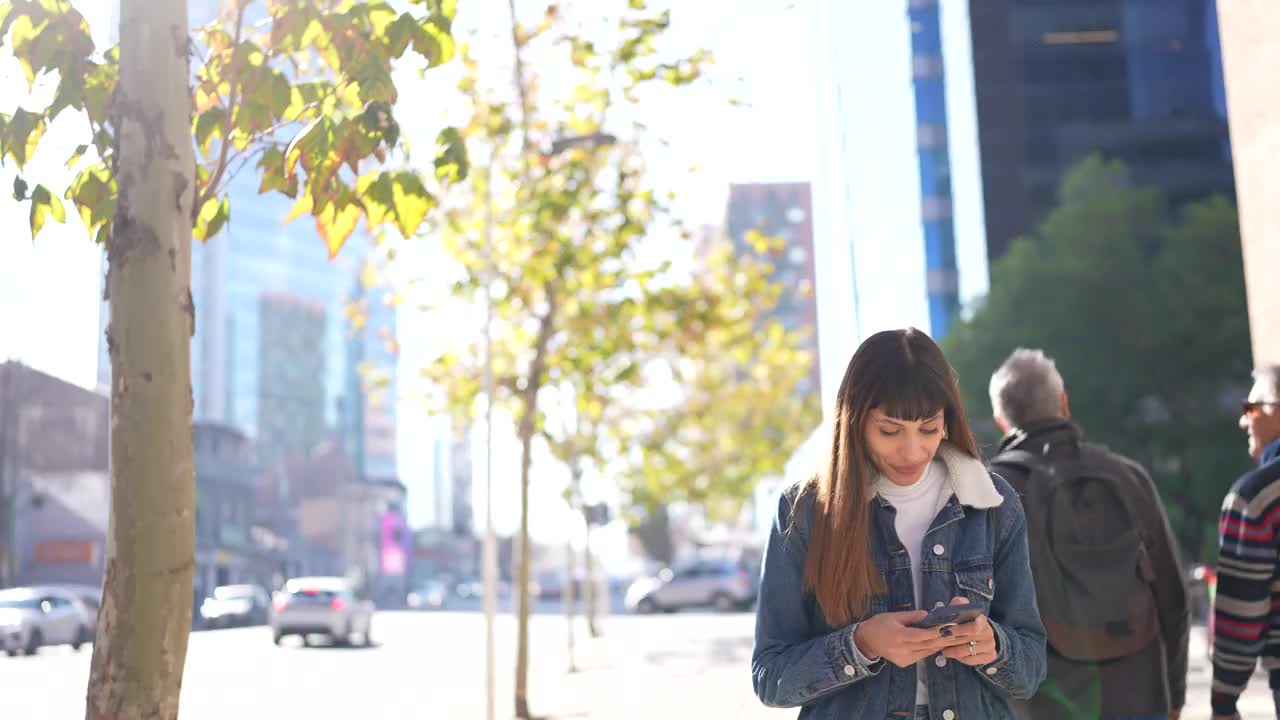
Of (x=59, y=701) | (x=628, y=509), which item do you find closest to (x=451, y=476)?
(x=628, y=509)

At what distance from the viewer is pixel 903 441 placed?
10.2ft

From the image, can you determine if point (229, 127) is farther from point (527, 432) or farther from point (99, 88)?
point (527, 432)

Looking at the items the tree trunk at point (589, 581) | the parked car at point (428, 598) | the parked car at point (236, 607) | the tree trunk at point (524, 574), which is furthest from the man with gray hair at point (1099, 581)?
the parked car at point (428, 598)

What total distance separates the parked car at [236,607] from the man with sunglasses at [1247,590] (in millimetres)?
46296

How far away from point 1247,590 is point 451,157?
318 cm

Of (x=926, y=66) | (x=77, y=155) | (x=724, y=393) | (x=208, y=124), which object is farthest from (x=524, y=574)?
(x=724, y=393)

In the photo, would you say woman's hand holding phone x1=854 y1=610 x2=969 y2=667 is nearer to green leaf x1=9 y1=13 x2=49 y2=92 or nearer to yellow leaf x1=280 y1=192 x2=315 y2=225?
yellow leaf x1=280 y1=192 x2=315 y2=225

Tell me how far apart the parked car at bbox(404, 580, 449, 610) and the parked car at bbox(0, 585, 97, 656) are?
2074 inches

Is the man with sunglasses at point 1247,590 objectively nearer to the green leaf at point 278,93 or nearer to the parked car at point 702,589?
the green leaf at point 278,93

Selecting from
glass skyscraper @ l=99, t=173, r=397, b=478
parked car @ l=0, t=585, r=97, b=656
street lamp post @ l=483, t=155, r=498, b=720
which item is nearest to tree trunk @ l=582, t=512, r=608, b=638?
parked car @ l=0, t=585, r=97, b=656

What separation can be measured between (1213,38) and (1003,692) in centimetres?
3992

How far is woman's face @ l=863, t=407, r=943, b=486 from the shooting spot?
122 inches

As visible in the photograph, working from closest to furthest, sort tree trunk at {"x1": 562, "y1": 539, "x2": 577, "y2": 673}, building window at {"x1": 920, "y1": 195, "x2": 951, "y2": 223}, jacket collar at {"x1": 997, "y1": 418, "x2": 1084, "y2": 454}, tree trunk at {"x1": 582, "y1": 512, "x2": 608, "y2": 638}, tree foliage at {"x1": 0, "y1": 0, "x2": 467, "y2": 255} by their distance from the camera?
jacket collar at {"x1": 997, "y1": 418, "x2": 1084, "y2": 454}
tree foliage at {"x1": 0, "y1": 0, "x2": 467, "y2": 255}
tree trunk at {"x1": 562, "y1": 539, "x2": 577, "y2": 673}
tree trunk at {"x1": 582, "y1": 512, "x2": 608, "y2": 638}
building window at {"x1": 920, "y1": 195, "x2": 951, "y2": 223}

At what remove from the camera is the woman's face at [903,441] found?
311 centimetres
